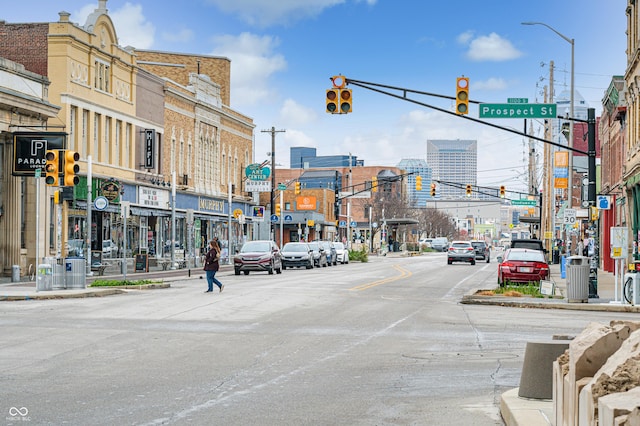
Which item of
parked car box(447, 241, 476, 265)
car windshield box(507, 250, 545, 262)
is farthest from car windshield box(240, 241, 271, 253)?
parked car box(447, 241, 476, 265)

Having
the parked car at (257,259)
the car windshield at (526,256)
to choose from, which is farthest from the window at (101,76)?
the car windshield at (526,256)

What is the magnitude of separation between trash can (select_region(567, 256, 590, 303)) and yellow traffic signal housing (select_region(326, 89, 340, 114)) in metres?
7.94

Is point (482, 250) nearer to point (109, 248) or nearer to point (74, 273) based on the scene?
point (109, 248)

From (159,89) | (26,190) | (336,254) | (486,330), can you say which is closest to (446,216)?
(336,254)

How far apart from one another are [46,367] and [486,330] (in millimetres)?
9258

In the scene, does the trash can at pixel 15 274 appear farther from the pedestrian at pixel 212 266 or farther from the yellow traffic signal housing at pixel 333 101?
the yellow traffic signal housing at pixel 333 101

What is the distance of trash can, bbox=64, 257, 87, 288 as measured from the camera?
98.6 feet

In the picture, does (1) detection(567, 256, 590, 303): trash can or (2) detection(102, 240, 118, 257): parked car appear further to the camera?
(2) detection(102, 240, 118, 257): parked car

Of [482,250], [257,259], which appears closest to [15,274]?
[257,259]

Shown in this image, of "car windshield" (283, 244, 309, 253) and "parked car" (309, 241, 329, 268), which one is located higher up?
"car windshield" (283, 244, 309, 253)

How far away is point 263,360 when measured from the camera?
1384 centimetres

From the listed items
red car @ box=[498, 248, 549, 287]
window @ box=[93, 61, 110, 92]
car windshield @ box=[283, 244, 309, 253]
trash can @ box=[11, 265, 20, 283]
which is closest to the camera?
red car @ box=[498, 248, 549, 287]

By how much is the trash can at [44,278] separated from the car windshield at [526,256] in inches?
627

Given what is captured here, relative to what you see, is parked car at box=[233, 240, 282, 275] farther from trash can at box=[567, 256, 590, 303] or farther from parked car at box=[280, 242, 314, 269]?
trash can at box=[567, 256, 590, 303]
